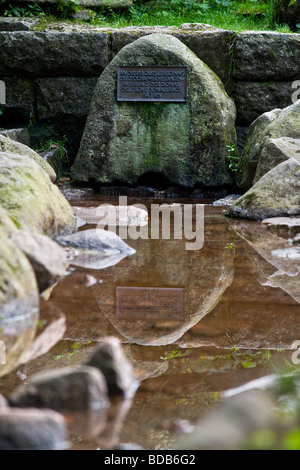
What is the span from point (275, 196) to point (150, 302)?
210 centimetres

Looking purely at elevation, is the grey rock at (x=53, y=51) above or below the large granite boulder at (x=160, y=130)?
above

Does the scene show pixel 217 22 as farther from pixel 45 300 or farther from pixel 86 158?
pixel 45 300

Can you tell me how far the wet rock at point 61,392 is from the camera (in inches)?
47.3

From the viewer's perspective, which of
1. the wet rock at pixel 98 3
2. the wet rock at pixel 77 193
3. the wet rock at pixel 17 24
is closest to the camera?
the wet rock at pixel 77 193

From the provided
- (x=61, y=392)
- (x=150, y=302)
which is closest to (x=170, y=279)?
(x=150, y=302)

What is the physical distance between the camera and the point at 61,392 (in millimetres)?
1216

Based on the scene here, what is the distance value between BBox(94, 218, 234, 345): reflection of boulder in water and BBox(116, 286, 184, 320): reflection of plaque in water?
0.02 metres

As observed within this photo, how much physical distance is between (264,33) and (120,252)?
3.90 meters

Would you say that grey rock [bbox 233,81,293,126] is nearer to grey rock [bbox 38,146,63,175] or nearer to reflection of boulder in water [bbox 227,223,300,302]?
grey rock [bbox 38,146,63,175]

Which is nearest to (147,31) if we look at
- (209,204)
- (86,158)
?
(86,158)

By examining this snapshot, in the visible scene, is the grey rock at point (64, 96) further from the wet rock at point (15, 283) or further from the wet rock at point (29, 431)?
the wet rock at point (29, 431)

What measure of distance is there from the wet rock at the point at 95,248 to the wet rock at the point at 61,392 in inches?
57.4

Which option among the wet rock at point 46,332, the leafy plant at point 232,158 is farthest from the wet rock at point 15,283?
the leafy plant at point 232,158

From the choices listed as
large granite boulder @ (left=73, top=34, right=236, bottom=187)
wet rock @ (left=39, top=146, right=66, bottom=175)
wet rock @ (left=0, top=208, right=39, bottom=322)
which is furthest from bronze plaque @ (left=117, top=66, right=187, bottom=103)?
wet rock @ (left=0, top=208, right=39, bottom=322)
